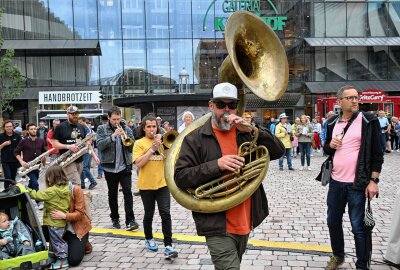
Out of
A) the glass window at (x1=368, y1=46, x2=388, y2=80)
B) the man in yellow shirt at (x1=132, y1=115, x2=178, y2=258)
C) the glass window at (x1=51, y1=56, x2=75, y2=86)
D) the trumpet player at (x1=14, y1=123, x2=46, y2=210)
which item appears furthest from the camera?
the glass window at (x1=368, y1=46, x2=388, y2=80)

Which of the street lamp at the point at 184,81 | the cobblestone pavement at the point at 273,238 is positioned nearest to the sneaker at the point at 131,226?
the cobblestone pavement at the point at 273,238

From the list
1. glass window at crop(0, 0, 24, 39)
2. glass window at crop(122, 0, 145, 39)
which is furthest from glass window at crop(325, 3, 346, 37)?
glass window at crop(0, 0, 24, 39)

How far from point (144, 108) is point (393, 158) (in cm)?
1041

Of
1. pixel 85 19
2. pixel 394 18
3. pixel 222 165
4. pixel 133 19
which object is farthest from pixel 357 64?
pixel 222 165

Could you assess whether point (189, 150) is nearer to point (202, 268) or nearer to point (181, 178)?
point (181, 178)

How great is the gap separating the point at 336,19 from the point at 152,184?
Answer: 2467 cm

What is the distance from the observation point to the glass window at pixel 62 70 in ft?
85.4

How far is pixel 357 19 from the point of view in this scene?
26406mm

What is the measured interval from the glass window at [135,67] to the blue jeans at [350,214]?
75.2 feet

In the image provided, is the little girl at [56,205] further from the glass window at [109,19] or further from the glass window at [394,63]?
the glass window at [394,63]

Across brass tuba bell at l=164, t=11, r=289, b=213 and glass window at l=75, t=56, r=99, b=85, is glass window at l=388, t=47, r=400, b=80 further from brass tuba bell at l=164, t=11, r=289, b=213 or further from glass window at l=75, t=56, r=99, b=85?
brass tuba bell at l=164, t=11, r=289, b=213

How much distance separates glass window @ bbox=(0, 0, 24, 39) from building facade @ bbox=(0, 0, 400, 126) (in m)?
0.16

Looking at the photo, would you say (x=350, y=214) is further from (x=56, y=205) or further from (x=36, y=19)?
(x=36, y=19)

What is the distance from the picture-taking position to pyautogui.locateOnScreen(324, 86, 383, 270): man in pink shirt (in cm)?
410
